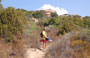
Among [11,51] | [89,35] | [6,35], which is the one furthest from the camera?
[6,35]

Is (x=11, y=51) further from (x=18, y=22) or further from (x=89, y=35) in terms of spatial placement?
(x=89, y=35)

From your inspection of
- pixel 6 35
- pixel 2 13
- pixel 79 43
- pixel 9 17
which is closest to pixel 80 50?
pixel 79 43

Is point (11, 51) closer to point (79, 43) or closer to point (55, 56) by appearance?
point (55, 56)

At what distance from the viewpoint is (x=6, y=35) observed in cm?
773

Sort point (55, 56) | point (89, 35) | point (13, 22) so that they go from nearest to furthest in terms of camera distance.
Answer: point (55, 56) < point (89, 35) < point (13, 22)

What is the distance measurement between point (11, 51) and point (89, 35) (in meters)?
3.97

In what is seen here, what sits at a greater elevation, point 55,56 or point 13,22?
point 13,22

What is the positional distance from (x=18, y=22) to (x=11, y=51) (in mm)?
3440

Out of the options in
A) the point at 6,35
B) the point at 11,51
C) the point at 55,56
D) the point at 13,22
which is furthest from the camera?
the point at 13,22

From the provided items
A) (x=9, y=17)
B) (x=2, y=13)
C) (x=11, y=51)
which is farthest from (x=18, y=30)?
(x=11, y=51)

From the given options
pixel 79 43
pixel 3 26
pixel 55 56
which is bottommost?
pixel 55 56

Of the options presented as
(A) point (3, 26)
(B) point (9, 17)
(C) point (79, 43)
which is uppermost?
(B) point (9, 17)

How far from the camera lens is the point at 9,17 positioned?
847 cm

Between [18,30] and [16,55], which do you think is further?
[18,30]
